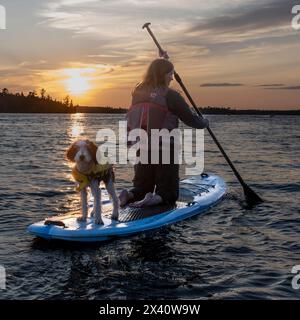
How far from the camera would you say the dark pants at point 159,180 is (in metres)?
9.25

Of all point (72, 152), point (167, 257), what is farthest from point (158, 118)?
point (167, 257)

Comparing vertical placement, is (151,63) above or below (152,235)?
above

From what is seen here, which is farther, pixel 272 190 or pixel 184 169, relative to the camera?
pixel 184 169

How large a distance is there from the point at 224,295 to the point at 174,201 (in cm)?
381

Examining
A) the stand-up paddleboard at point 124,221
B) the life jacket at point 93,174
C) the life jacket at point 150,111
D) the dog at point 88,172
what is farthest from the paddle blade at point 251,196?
the life jacket at point 93,174

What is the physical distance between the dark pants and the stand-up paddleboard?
0.91 feet

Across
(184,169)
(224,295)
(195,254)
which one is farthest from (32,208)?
(184,169)

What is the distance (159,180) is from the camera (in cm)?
934

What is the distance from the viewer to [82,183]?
7609 millimetres

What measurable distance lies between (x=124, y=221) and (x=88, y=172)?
131cm

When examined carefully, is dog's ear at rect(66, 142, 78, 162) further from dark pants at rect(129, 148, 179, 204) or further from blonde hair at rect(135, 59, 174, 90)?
dark pants at rect(129, 148, 179, 204)

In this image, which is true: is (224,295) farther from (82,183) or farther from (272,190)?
(272,190)

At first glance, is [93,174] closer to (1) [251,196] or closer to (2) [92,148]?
(2) [92,148]

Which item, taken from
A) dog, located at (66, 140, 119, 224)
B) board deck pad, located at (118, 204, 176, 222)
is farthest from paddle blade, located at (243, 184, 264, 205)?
dog, located at (66, 140, 119, 224)
